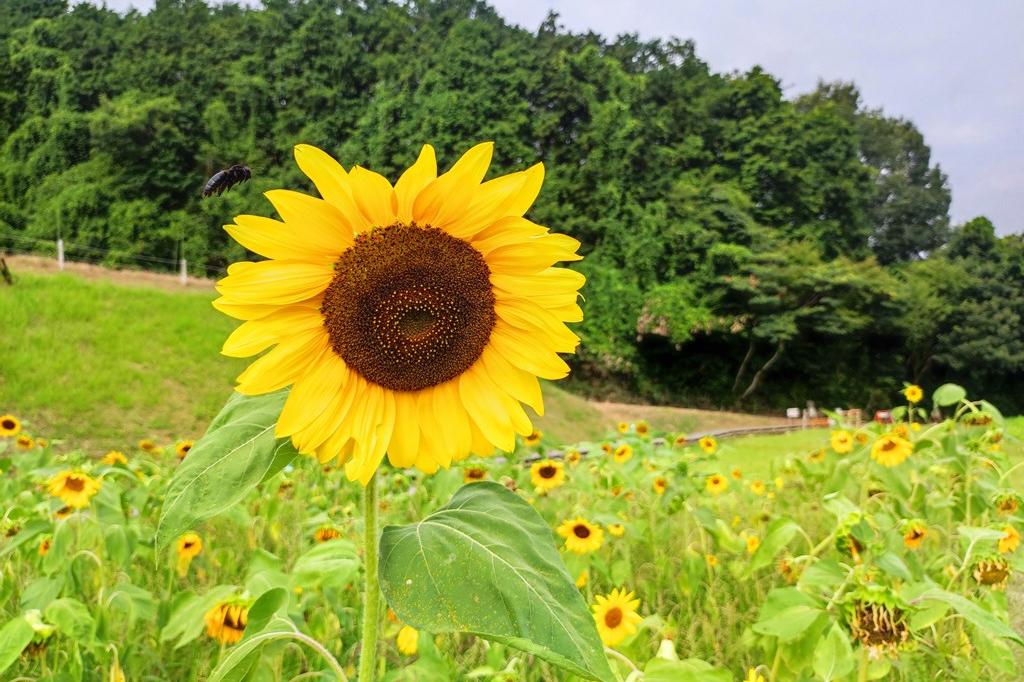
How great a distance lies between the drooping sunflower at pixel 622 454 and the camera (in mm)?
3143

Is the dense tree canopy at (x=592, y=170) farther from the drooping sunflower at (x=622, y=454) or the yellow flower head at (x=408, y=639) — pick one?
the yellow flower head at (x=408, y=639)

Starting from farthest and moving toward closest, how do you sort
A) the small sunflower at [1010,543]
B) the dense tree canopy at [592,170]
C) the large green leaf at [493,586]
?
the dense tree canopy at [592,170], the small sunflower at [1010,543], the large green leaf at [493,586]

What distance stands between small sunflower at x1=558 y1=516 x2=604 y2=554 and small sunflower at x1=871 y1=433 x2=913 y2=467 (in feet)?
3.48

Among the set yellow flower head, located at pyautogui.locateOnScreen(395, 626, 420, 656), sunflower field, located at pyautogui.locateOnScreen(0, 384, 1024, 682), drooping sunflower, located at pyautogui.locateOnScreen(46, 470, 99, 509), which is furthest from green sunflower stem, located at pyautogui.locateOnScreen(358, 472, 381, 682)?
drooping sunflower, located at pyautogui.locateOnScreen(46, 470, 99, 509)

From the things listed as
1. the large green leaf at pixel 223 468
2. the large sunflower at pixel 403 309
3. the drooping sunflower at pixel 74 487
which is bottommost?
the drooping sunflower at pixel 74 487

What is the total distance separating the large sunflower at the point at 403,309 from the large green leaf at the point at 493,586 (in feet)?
0.28

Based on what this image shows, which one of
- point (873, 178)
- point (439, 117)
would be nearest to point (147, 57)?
point (439, 117)

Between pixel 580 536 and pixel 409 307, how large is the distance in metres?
1.31

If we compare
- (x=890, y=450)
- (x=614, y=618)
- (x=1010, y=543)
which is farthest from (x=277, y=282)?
(x=890, y=450)

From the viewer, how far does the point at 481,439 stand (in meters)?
0.82

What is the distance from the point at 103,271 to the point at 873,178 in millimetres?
23385

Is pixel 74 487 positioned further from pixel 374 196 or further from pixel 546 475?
pixel 374 196

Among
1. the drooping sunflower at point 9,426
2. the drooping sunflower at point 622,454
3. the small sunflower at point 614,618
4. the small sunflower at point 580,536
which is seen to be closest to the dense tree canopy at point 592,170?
the drooping sunflower at point 9,426

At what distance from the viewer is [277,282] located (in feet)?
2.38
